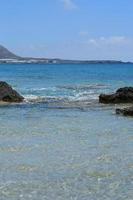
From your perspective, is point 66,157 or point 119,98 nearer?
point 66,157

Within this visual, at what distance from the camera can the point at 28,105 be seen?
34.5 meters

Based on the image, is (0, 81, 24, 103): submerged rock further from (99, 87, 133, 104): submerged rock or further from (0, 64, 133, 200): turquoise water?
(0, 64, 133, 200): turquoise water

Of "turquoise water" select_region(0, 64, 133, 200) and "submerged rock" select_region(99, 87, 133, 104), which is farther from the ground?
"submerged rock" select_region(99, 87, 133, 104)

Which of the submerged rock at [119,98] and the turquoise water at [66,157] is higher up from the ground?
the submerged rock at [119,98]

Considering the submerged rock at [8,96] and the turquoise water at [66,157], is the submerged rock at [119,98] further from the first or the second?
the turquoise water at [66,157]

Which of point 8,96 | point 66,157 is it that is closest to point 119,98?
point 8,96

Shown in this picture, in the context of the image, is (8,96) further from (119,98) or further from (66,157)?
(66,157)

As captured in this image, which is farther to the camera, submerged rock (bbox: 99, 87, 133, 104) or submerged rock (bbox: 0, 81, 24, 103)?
submerged rock (bbox: 0, 81, 24, 103)

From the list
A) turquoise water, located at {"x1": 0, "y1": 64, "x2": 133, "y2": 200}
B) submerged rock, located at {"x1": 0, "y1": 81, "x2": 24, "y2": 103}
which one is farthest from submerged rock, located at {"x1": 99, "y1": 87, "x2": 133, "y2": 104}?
turquoise water, located at {"x1": 0, "y1": 64, "x2": 133, "y2": 200}

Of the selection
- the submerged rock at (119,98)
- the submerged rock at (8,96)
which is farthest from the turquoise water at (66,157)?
the submerged rock at (8,96)

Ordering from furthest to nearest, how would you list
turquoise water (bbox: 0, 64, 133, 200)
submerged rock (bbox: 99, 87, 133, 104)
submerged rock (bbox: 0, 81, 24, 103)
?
submerged rock (bbox: 0, 81, 24, 103) → submerged rock (bbox: 99, 87, 133, 104) → turquoise water (bbox: 0, 64, 133, 200)

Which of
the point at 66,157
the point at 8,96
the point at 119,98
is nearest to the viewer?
the point at 66,157

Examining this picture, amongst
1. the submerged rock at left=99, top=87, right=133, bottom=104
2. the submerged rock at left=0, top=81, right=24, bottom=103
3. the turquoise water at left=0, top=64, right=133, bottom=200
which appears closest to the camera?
the turquoise water at left=0, top=64, right=133, bottom=200

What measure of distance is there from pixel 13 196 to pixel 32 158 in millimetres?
3927
